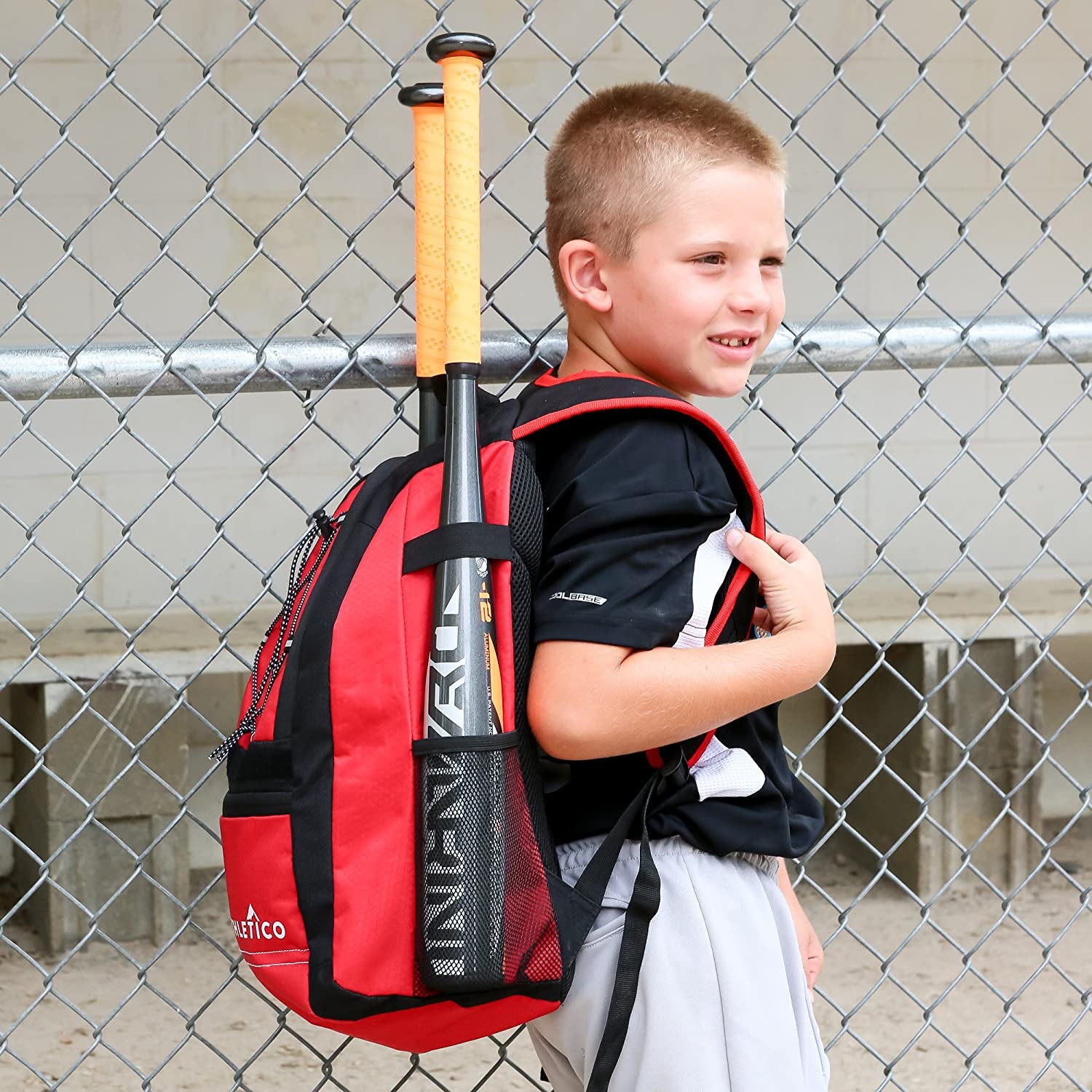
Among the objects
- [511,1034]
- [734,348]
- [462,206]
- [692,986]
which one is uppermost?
[462,206]

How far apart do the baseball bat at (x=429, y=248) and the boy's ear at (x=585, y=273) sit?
0.43 ft

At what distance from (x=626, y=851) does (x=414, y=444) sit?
2951mm

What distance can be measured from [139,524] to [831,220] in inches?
85.2

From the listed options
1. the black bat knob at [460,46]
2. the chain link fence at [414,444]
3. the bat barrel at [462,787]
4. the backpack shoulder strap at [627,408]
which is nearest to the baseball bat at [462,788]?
the bat barrel at [462,787]

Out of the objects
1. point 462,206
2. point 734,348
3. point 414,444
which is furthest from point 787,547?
point 414,444

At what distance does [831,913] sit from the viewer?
3.83m

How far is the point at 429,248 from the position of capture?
1.38 meters

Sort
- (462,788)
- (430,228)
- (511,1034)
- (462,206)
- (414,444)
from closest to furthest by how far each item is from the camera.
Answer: (462,788), (462,206), (430,228), (511,1034), (414,444)

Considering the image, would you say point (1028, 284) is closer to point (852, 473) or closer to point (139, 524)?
point (852, 473)

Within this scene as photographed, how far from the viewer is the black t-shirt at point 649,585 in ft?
3.86

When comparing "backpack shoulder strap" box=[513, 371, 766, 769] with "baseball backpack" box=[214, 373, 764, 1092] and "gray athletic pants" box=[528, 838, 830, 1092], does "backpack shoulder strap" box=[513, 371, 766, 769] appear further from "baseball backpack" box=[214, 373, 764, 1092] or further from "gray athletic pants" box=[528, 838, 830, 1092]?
"gray athletic pants" box=[528, 838, 830, 1092]

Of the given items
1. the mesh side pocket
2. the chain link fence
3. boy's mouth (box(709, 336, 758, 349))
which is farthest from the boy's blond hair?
the chain link fence

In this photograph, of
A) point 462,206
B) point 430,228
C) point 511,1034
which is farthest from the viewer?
point 511,1034

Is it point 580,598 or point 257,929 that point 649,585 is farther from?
point 257,929
